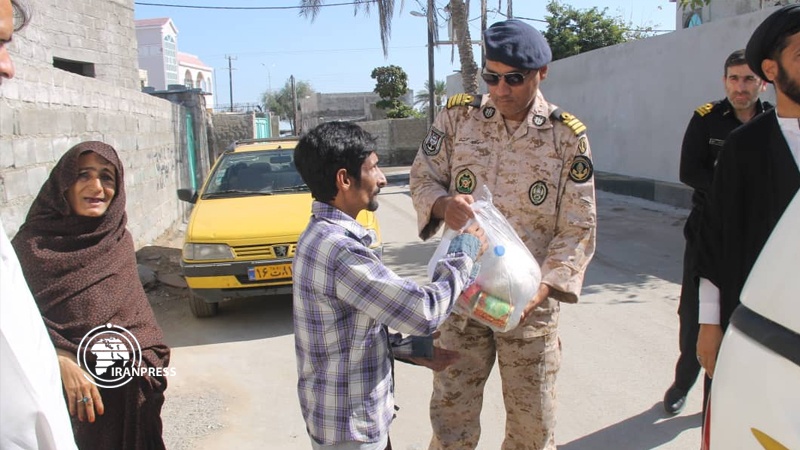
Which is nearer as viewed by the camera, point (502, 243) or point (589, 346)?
point (502, 243)

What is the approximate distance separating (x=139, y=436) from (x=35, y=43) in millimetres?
9031

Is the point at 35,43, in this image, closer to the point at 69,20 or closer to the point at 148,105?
the point at 69,20

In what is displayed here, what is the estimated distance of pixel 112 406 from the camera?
2283mm

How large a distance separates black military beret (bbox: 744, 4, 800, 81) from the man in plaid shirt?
106cm

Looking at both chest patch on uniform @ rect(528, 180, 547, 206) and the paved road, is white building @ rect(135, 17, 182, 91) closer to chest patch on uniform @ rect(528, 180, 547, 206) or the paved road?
the paved road

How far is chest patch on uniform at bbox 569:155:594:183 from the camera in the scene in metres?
2.19

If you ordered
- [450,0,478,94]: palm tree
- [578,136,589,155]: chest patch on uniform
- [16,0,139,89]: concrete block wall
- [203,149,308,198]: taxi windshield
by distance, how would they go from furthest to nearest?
[450,0,478,94]: palm tree < [16,0,139,89]: concrete block wall < [203,149,308,198]: taxi windshield < [578,136,589,155]: chest patch on uniform

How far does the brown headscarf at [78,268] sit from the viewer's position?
2.17 m

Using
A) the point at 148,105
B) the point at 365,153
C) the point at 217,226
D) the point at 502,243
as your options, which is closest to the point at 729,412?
the point at 502,243

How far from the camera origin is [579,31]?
883 inches

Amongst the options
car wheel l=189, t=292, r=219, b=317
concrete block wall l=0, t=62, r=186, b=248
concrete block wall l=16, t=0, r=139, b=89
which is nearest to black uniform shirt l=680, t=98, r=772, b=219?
car wheel l=189, t=292, r=219, b=317

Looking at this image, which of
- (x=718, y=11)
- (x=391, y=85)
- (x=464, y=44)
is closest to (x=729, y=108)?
(x=464, y=44)

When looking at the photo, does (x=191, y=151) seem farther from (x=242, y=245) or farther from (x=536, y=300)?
(x=536, y=300)

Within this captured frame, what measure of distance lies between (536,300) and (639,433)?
5.41ft
